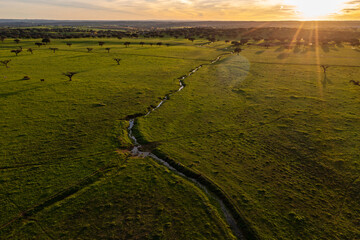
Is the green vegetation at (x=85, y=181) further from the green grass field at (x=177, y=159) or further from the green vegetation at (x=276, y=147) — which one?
the green vegetation at (x=276, y=147)

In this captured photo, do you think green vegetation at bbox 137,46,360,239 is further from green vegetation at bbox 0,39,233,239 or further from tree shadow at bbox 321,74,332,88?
green vegetation at bbox 0,39,233,239

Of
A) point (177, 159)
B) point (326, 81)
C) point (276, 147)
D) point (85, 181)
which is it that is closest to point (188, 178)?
point (177, 159)

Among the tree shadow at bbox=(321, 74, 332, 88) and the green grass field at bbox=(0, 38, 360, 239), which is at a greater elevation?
the tree shadow at bbox=(321, 74, 332, 88)

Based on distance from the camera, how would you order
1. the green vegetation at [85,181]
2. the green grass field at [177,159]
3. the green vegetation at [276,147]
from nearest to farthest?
the green vegetation at [85,181] < the green grass field at [177,159] < the green vegetation at [276,147]

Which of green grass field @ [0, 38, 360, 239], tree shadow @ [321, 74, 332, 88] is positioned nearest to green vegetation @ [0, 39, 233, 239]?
green grass field @ [0, 38, 360, 239]

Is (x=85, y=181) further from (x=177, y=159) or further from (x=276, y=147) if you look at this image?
(x=276, y=147)

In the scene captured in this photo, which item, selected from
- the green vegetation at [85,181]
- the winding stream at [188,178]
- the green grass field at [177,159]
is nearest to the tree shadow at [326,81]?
the green grass field at [177,159]
